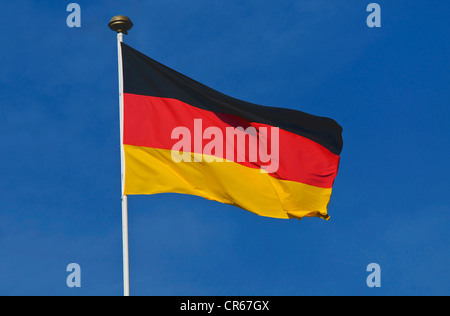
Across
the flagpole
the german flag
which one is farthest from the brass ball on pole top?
the german flag

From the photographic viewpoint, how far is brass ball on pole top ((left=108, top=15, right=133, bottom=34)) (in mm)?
18484

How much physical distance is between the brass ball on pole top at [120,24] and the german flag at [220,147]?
0.48 metres

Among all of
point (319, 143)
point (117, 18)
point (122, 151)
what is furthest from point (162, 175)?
point (319, 143)

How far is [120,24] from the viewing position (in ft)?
60.8

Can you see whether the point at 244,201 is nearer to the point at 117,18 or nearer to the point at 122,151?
the point at 122,151

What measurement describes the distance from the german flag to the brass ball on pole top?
18.7 inches

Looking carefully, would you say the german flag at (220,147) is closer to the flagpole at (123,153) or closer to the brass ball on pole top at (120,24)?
the flagpole at (123,153)

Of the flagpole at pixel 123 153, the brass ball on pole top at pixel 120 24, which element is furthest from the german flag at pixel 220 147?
the brass ball on pole top at pixel 120 24

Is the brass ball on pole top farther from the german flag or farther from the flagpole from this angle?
the german flag

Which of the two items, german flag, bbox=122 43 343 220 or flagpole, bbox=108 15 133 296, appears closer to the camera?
flagpole, bbox=108 15 133 296

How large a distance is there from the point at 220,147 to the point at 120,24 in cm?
360

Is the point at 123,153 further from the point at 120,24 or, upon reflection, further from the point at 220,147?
the point at 120,24

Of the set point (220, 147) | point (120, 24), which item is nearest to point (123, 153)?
point (220, 147)

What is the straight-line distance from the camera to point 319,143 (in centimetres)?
2175
